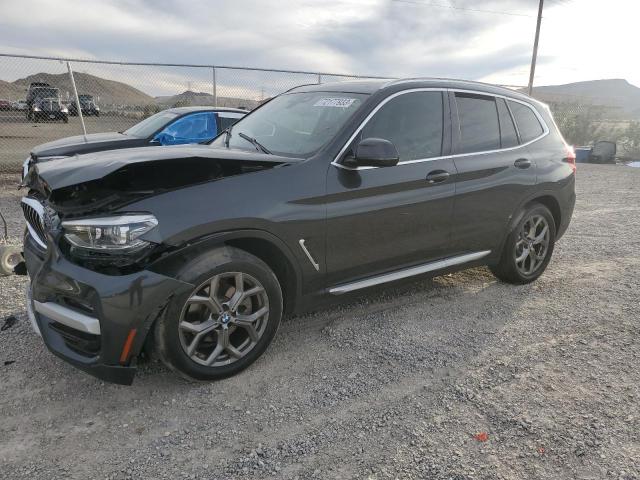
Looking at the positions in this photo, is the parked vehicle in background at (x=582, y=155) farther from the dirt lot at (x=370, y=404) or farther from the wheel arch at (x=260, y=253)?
the wheel arch at (x=260, y=253)

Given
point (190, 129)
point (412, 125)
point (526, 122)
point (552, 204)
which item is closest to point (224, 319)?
point (412, 125)

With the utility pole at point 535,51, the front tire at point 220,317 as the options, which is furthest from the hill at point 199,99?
the utility pole at point 535,51

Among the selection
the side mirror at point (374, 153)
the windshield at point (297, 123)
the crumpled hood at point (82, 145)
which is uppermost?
the windshield at point (297, 123)

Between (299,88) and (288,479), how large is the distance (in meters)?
3.22

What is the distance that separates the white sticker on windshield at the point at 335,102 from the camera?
3.63 meters

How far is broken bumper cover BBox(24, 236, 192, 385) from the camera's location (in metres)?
2.53

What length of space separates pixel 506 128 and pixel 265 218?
2.64 meters

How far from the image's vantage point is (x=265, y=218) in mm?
2938

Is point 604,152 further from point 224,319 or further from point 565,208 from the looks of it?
point 224,319

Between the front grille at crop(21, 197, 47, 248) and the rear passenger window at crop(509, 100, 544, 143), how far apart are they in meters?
3.91

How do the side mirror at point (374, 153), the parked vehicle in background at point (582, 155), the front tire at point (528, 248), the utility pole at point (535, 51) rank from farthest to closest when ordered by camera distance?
the utility pole at point (535, 51)
the parked vehicle in background at point (582, 155)
the front tire at point (528, 248)
the side mirror at point (374, 153)

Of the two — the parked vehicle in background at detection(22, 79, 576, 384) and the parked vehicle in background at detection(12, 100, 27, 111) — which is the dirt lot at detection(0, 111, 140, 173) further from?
the parked vehicle in background at detection(22, 79, 576, 384)

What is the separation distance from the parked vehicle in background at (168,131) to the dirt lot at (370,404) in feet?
11.2

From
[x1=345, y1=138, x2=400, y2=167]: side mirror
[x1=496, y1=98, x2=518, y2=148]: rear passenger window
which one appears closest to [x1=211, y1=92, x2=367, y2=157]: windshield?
[x1=345, y1=138, x2=400, y2=167]: side mirror
